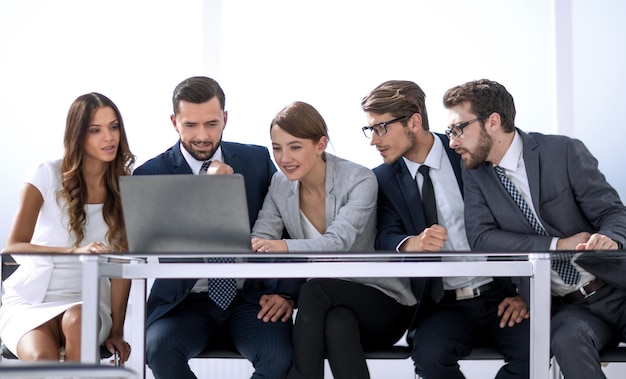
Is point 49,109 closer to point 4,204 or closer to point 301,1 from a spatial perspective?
point 4,204

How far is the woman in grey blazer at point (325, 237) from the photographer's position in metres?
2.77

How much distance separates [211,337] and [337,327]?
440 mm

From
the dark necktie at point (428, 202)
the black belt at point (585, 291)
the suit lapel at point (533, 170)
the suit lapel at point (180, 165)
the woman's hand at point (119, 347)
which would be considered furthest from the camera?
the suit lapel at point (180, 165)

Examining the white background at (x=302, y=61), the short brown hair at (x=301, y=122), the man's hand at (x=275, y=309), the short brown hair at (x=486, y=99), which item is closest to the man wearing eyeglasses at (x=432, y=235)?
the short brown hair at (x=486, y=99)

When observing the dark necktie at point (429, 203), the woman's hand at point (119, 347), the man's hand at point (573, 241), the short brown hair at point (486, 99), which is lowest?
the woman's hand at point (119, 347)

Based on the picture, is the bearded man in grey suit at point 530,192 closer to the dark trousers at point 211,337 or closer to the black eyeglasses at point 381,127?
the black eyeglasses at point 381,127

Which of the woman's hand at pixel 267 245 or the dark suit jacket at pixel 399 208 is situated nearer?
the woman's hand at pixel 267 245

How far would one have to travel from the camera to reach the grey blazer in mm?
2934

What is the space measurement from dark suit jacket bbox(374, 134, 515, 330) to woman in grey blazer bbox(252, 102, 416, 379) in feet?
0.15

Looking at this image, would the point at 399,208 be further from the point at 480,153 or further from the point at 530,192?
the point at 530,192

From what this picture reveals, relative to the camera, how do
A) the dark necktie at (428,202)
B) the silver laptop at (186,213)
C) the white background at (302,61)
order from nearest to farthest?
the silver laptop at (186,213) → the dark necktie at (428,202) → the white background at (302,61)

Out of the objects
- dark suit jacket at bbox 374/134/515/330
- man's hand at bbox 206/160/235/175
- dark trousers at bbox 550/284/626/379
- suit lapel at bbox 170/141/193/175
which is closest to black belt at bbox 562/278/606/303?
dark trousers at bbox 550/284/626/379

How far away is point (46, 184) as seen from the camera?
3.12 meters

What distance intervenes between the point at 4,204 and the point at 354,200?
2435 mm
